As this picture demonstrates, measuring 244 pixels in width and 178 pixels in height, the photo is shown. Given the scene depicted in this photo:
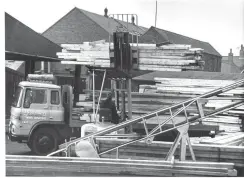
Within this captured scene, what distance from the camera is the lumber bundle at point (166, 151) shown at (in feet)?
27.2

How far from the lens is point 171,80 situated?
15.0 metres

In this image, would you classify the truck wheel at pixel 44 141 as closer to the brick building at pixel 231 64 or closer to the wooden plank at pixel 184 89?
the wooden plank at pixel 184 89

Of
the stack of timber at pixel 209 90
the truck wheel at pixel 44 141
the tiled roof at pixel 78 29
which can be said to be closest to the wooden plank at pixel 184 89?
the stack of timber at pixel 209 90

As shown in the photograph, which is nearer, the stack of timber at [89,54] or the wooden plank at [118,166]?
the wooden plank at [118,166]

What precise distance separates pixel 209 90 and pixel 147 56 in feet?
12.9

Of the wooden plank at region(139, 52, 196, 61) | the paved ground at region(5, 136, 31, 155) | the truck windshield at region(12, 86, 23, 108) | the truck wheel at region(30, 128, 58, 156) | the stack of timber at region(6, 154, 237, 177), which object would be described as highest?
the wooden plank at region(139, 52, 196, 61)

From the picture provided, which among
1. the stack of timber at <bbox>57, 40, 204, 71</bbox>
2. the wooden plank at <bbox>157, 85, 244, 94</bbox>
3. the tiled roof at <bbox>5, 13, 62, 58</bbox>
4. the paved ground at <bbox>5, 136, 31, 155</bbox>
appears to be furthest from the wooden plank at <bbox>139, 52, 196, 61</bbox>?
the tiled roof at <bbox>5, 13, 62, 58</bbox>

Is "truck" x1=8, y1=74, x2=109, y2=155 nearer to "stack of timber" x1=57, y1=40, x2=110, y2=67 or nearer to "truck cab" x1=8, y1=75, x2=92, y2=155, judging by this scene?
"truck cab" x1=8, y1=75, x2=92, y2=155

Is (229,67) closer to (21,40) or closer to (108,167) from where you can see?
(21,40)

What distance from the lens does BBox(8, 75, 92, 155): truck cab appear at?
11750 mm

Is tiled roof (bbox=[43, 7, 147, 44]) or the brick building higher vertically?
tiled roof (bbox=[43, 7, 147, 44])

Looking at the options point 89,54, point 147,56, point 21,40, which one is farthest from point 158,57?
point 21,40

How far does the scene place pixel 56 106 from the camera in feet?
40.0

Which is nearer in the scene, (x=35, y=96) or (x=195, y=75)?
(x=35, y=96)
